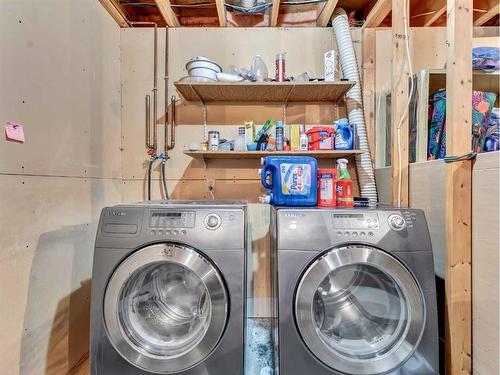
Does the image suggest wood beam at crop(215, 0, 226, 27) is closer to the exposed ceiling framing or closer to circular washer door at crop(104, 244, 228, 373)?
the exposed ceiling framing

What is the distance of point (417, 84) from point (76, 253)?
234 cm

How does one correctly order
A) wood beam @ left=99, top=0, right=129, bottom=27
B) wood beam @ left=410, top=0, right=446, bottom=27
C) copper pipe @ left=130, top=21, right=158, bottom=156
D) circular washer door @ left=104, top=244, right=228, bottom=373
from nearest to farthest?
circular washer door @ left=104, top=244, right=228, bottom=373 → wood beam @ left=99, top=0, right=129, bottom=27 → wood beam @ left=410, top=0, right=446, bottom=27 → copper pipe @ left=130, top=21, right=158, bottom=156

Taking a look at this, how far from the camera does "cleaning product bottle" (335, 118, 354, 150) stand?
1.91 metres

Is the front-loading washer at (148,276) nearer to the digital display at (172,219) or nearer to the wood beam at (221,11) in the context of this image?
the digital display at (172,219)

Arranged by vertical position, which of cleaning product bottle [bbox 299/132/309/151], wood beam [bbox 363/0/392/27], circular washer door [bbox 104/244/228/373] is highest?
wood beam [bbox 363/0/392/27]

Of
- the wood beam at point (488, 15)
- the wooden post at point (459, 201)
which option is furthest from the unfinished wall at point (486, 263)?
the wood beam at point (488, 15)

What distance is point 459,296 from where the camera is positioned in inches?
47.3

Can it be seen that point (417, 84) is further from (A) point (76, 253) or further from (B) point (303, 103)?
(A) point (76, 253)

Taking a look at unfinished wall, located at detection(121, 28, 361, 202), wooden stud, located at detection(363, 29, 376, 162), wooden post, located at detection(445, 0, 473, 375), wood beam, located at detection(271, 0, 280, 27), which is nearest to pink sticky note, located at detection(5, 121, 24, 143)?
unfinished wall, located at detection(121, 28, 361, 202)

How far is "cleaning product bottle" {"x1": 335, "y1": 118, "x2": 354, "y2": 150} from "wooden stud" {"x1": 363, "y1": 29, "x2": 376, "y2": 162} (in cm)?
35

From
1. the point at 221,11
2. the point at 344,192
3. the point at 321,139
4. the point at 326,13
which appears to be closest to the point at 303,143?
the point at 321,139

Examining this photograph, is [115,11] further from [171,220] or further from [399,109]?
[399,109]

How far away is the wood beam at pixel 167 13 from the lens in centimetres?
192

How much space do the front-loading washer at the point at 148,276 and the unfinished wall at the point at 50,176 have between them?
0.40m
